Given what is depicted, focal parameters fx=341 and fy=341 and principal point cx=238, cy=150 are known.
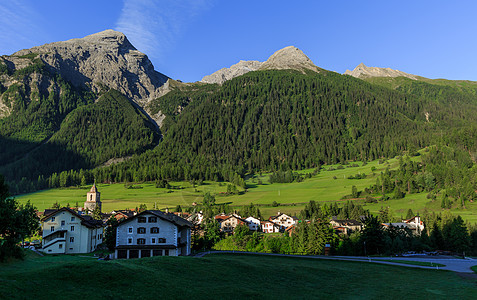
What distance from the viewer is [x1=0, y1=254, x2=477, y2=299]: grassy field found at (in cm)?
2785

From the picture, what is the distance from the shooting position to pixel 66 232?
3452 inches

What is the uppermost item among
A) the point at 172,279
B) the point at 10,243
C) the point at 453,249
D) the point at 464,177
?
the point at 464,177

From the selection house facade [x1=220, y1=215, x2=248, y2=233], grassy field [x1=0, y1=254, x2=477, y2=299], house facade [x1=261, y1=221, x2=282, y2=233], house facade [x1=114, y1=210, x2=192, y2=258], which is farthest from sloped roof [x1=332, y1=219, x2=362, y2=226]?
grassy field [x1=0, y1=254, x2=477, y2=299]

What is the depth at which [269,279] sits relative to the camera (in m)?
42.7

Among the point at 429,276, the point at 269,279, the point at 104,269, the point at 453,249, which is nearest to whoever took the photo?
the point at 104,269

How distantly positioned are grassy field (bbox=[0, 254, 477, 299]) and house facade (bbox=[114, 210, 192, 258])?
1235 inches

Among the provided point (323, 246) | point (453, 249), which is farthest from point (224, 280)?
point (453, 249)

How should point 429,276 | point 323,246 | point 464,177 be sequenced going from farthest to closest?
point 464,177
point 323,246
point 429,276

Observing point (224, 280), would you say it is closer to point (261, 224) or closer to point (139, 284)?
point (139, 284)

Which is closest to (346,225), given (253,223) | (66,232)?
(253,223)

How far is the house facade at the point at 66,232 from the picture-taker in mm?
86562

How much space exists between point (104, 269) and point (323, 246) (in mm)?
73005

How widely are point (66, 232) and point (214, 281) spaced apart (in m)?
65.3

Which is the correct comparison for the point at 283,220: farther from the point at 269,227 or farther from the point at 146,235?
the point at 146,235
